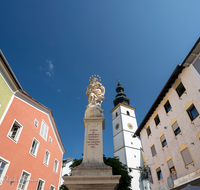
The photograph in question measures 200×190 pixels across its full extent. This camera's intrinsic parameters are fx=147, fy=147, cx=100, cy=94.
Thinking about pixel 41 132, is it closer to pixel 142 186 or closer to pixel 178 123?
pixel 178 123

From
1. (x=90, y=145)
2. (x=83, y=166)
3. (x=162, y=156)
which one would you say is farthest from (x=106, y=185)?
(x=162, y=156)

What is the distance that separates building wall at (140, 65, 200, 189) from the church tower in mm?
21247

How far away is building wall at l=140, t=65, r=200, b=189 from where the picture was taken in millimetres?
12555

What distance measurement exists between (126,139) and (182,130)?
30514mm

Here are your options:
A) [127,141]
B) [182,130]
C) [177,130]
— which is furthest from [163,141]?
[127,141]

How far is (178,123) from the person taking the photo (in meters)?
14.8

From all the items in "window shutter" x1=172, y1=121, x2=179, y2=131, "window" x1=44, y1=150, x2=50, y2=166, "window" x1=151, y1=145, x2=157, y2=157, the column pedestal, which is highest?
"window shutter" x1=172, y1=121, x2=179, y2=131

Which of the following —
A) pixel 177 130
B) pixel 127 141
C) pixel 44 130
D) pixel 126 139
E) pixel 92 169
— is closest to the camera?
pixel 92 169

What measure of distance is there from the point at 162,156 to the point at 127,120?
32172 mm

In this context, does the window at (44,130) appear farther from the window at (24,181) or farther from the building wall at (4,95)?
the building wall at (4,95)

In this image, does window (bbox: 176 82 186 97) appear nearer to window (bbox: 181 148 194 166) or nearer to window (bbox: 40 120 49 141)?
window (bbox: 181 148 194 166)

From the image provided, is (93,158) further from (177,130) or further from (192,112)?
(177,130)

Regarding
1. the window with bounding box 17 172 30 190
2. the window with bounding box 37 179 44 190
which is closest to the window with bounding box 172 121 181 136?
the window with bounding box 37 179 44 190

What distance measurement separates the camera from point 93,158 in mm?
5594
